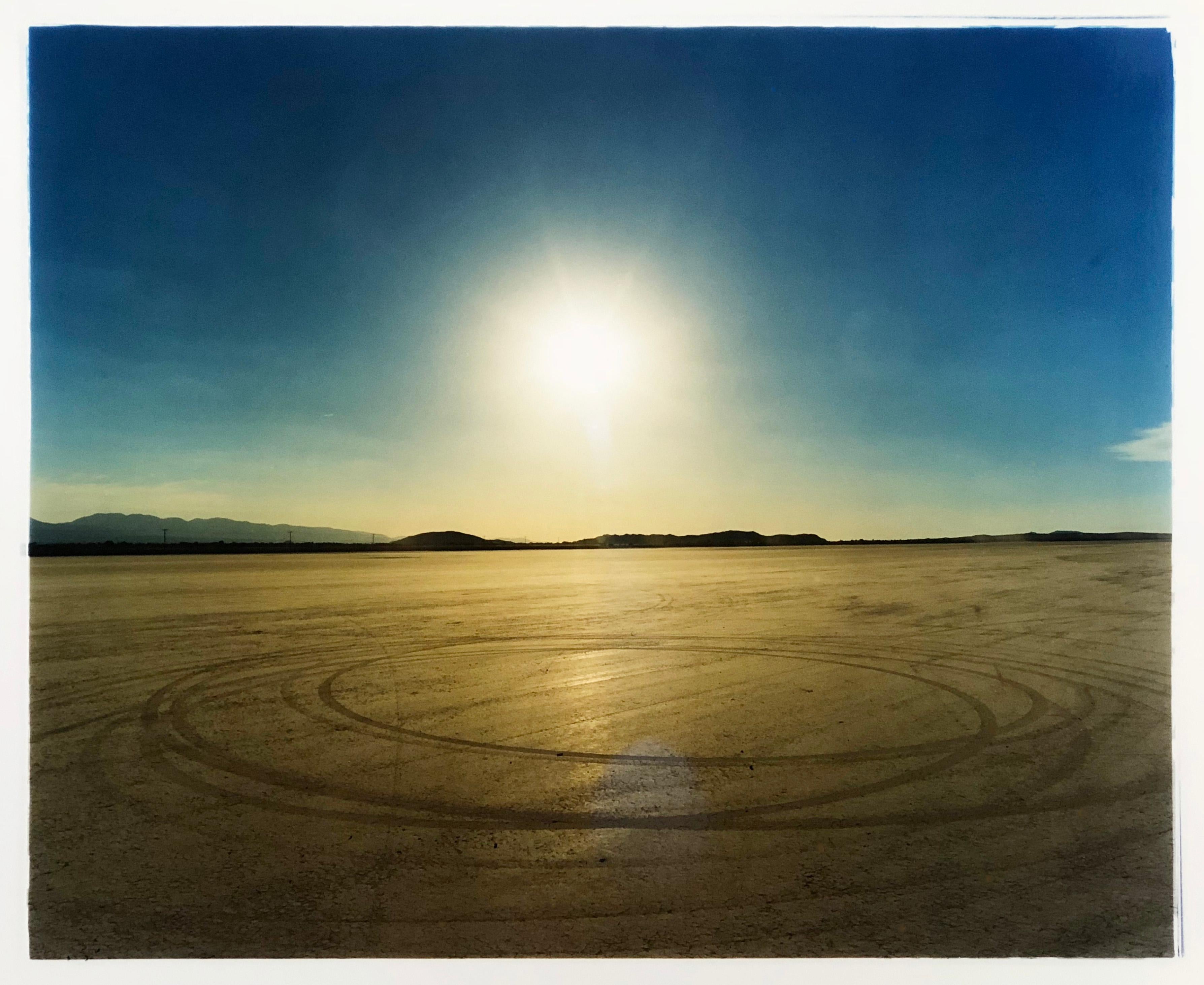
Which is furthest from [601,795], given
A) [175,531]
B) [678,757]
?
[175,531]

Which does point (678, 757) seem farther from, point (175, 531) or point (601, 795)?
point (175, 531)

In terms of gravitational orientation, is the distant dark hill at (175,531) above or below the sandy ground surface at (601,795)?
above

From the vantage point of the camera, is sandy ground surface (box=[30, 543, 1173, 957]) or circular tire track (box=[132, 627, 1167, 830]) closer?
sandy ground surface (box=[30, 543, 1173, 957])

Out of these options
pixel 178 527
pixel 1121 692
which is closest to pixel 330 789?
pixel 1121 692

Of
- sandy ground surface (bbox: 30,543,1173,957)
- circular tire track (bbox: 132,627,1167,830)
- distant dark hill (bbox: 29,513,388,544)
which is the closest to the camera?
sandy ground surface (bbox: 30,543,1173,957)

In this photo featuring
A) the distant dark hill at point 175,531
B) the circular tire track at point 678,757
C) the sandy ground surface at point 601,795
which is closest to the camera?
the sandy ground surface at point 601,795
